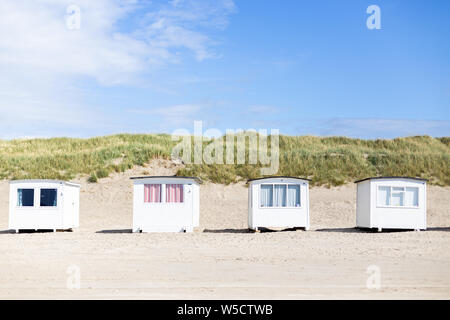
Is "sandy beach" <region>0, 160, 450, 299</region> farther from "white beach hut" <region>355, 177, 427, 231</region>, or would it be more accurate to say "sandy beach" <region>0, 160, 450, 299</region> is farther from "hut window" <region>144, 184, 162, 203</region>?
"hut window" <region>144, 184, 162, 203</region>

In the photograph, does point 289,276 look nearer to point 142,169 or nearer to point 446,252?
point 446,252

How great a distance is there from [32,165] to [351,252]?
2717 cm

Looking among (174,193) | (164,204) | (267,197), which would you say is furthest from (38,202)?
(267,197)

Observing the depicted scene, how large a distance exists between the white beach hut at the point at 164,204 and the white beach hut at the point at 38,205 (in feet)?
9.14

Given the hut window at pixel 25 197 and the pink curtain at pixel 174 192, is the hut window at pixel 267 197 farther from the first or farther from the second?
the hut window at pixel 25 197

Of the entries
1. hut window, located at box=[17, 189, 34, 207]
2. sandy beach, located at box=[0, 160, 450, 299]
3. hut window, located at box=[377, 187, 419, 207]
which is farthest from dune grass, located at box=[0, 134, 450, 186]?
hut window, located at box=[377, 187, 419, 207]

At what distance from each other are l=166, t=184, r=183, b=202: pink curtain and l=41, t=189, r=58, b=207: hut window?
3.99 meters

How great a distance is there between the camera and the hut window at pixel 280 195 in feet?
67.7

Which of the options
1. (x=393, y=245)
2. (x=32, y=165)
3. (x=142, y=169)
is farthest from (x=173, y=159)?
(x=393, y=245)

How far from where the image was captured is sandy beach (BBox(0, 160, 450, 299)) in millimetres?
9148

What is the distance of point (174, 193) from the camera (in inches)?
817

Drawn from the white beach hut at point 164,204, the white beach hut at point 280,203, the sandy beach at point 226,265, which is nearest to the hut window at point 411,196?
the sandy beach at point 226,265

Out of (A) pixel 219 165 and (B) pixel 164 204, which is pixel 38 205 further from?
(A) pixel 219 165

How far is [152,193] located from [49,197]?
146 inches
